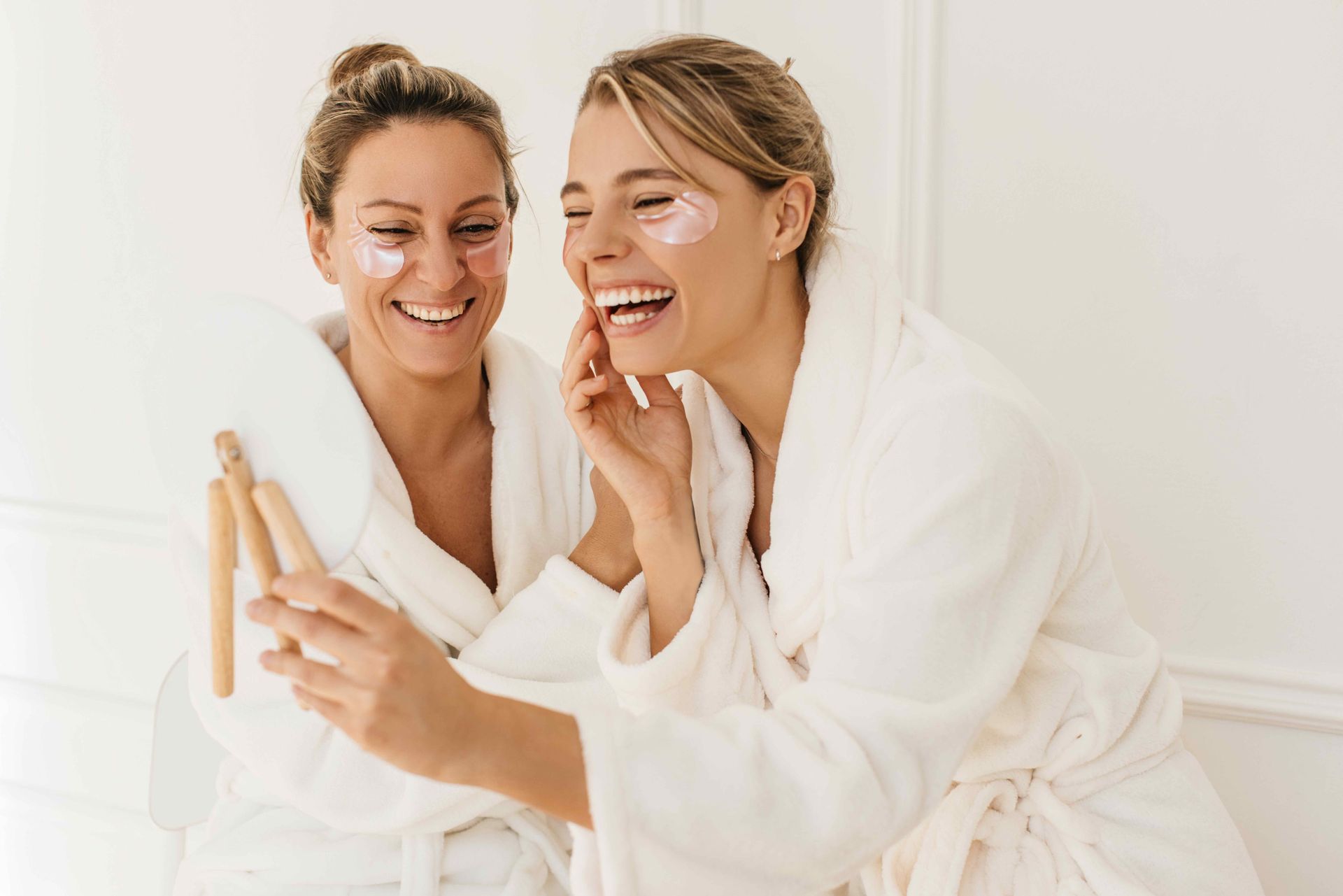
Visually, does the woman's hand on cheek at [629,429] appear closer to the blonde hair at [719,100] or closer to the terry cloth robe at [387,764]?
the terry cloth robe at [387,764]

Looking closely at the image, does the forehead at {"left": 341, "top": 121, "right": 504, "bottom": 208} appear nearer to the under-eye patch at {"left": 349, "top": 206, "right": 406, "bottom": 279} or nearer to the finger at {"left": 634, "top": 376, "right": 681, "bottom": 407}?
the under-eye patch at {"left": 349, "top": 206, "right": 406, "bottom": 279}

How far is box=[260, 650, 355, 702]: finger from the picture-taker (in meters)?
0.78

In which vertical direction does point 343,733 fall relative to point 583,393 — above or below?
below

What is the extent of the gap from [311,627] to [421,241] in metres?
0.71

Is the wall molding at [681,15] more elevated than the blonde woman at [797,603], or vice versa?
the wall molding at [681,15]

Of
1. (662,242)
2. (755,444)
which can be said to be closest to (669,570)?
(755,444)

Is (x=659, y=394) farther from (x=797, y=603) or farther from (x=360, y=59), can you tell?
(x=360, y=59)

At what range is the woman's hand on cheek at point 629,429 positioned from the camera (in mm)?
1329

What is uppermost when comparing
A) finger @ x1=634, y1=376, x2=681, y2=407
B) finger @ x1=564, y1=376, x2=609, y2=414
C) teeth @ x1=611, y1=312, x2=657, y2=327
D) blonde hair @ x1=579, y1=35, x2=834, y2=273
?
blonde hair @ x1=579, y1=35, x2=834, y2=273

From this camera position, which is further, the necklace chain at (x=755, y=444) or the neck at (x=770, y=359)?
the necklace chain at (x=755, y=444)

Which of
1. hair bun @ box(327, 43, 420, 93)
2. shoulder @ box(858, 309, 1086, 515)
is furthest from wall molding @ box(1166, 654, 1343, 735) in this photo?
hair bun @ box(327, 43, 420, 93)

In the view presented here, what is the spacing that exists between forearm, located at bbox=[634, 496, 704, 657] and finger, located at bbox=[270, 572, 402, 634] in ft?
1.82

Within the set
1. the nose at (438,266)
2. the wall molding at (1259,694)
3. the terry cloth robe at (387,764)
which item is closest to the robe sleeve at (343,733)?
the terry cloth robe at (387,764)

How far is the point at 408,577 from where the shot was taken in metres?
1.38
